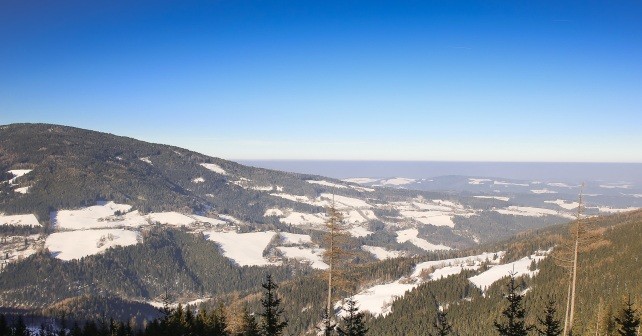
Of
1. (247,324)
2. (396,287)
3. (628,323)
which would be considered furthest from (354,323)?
(396,287)

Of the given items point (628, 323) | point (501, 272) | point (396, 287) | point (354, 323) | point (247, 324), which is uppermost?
point (354, 323)

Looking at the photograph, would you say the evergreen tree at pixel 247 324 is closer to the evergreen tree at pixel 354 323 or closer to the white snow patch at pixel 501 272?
the evergreen tree at pixel 354 323

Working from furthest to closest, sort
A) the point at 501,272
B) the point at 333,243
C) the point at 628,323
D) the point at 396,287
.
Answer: the point at 396,287 → the point at 501,272 → the point at 628,323 → the point at 333,243

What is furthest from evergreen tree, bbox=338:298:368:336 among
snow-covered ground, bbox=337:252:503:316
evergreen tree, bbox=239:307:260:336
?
snow-covered ground, bbox=337:252:503:316

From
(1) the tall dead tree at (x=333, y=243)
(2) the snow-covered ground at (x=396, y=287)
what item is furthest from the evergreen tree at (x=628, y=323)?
(2) the snow-covered ground at (x=396, y=287)

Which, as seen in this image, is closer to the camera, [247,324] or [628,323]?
[628,323]

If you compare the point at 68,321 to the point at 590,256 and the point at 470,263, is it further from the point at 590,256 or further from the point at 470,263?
the point at 590,256

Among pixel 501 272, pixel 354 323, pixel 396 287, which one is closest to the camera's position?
pixel 354 323

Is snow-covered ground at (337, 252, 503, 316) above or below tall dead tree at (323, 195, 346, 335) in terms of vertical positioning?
below

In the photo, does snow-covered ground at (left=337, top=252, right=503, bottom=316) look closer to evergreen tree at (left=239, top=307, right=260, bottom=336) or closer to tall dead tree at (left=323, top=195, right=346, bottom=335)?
evergreen tree at (left=239, top=307, right=260, bottom=336)

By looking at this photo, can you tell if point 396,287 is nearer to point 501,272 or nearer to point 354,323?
point 501,272

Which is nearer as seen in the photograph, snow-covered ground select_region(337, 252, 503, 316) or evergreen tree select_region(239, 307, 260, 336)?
evergreen tree select_region(239, 307, 260, 336)
